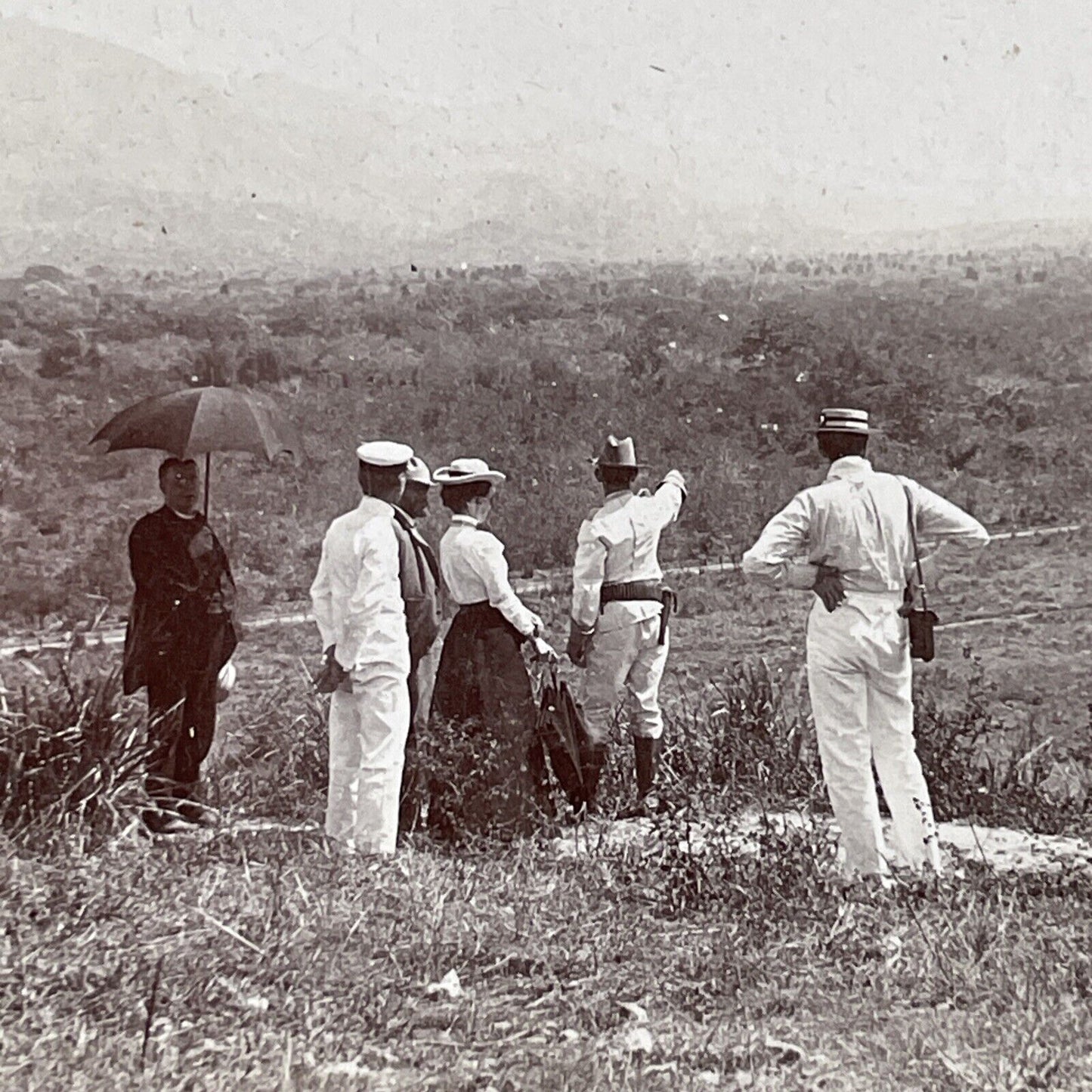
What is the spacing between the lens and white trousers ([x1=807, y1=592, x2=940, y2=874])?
5.41 metres

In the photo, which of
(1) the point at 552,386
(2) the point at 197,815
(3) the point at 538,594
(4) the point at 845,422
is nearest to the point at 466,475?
(4) the point at 845,422

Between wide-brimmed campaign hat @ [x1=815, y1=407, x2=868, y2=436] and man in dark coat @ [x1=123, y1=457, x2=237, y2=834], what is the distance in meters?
2.81

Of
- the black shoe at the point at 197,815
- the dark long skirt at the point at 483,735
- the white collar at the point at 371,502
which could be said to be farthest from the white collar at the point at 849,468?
the black shoe at the point at 197,815

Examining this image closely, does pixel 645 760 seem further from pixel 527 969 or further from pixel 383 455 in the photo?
pixel 527 969

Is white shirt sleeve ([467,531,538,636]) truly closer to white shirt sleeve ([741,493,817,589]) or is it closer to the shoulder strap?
white shirt sleeve ([741,493,817,589])

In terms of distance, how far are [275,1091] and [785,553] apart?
9.50ft

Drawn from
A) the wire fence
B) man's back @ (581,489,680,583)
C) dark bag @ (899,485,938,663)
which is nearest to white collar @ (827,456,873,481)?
dark bag @ (899,485,938,663)

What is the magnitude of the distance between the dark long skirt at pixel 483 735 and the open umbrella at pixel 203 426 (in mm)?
1199

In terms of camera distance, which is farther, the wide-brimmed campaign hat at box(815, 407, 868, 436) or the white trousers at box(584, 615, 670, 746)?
the white trousers at box(584, 615, 670, 746)

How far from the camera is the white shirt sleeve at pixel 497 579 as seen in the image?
5949 millimetres

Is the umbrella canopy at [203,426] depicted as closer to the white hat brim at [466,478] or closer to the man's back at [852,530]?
the white hat brim at [466,478]

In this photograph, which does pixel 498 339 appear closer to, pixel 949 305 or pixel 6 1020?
pixel 949 305

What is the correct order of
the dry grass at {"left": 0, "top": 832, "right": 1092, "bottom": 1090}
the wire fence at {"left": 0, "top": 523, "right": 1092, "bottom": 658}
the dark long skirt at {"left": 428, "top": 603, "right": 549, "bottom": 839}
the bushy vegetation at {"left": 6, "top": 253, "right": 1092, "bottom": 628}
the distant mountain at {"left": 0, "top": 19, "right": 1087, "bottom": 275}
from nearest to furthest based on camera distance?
the dry grass at {"left": 0, "top": 832, "right": 1092, "bottom": 1090} < the dark long skirt at {"left": 428, "top": 603, "right": 549, "bottom": 839} < the wire fence at {"left": 0, "top": 523, "right": 1092, "bottom": 658} < the distant mountain at {"left": 0, "top": 19, "right": 1087, "bottom": 275} < the bushy vegetation at {"left": 6, "top": 253, "right": 1092, "bottom": 628}

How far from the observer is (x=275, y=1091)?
368 centimetres
